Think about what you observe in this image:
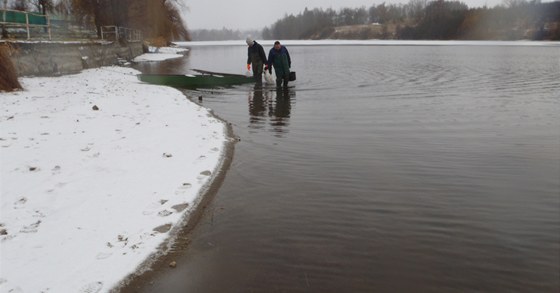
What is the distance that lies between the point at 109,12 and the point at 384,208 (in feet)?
120

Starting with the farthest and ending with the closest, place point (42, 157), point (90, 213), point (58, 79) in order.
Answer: point (58, 79), point (42, 157), point (90, 213)

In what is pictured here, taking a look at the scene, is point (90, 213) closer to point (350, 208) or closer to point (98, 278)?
point (98, 278)

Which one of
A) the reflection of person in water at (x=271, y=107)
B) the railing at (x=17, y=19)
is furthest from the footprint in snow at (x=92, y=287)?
the railing at (x=17, y=19)

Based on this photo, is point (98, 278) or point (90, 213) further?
point (90, 213)

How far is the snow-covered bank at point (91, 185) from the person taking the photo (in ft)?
12.7

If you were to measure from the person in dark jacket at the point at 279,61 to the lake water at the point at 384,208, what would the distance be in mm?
5473

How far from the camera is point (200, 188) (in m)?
5.80

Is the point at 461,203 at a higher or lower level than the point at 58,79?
lower

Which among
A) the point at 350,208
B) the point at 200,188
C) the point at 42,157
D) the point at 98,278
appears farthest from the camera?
the point at 42,157

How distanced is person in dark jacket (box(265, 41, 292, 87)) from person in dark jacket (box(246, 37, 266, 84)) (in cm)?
90

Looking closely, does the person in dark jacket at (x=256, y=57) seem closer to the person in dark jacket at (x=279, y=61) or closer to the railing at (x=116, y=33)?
the person in dark jacket at (x=279, y=61)

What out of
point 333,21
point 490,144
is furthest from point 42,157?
point 333,21

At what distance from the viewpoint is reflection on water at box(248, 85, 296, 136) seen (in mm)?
10086

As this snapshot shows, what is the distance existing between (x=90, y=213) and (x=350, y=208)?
9.81 feet
